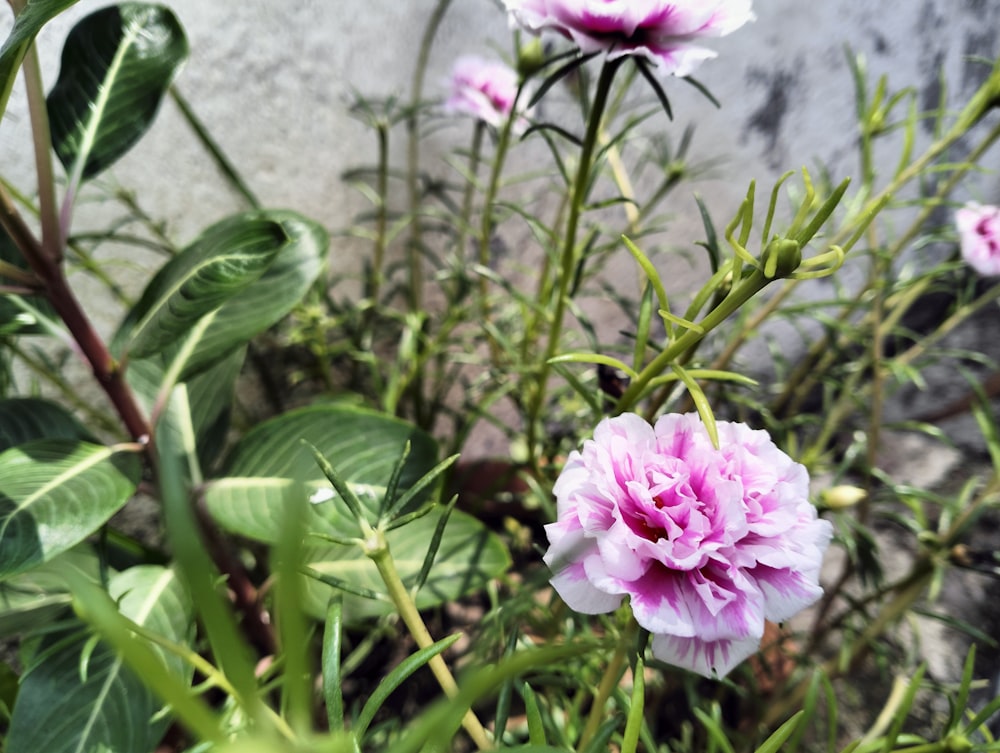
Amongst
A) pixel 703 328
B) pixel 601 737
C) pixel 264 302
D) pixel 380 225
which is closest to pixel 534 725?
pixel 601 737

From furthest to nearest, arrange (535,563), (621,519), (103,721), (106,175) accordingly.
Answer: (535,563)
(106,175)
(103,721)
(621,519)

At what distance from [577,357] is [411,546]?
293mm

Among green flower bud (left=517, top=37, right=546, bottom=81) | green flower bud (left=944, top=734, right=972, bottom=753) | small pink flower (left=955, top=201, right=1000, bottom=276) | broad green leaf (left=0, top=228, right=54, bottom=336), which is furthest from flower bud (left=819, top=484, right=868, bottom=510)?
broad green leaf (left=0, top=228, right=54, bottom=336)

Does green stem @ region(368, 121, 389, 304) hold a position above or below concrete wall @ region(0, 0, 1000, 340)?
below

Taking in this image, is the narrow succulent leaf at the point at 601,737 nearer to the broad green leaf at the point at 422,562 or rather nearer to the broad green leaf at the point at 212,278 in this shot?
the broad green leaf at the point at 422,562

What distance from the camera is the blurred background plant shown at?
0.90 feet

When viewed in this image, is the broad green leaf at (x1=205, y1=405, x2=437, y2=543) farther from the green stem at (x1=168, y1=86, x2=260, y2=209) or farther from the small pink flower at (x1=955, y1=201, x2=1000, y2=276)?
the small pink flower at (x1=955, y1=201, x2=1000, y2=276)

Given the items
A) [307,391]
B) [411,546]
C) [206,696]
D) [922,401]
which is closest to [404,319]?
[307,391]

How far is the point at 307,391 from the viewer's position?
0.88m

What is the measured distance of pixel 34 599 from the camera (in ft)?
1.54

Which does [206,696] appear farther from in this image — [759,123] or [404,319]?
[759,123]

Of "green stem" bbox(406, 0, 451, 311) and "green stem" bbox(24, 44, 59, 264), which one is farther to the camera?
"green stem" bbox(406, 0, 451, 311)

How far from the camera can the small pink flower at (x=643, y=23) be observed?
33 cm

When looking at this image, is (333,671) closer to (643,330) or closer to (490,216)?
(643,330)
